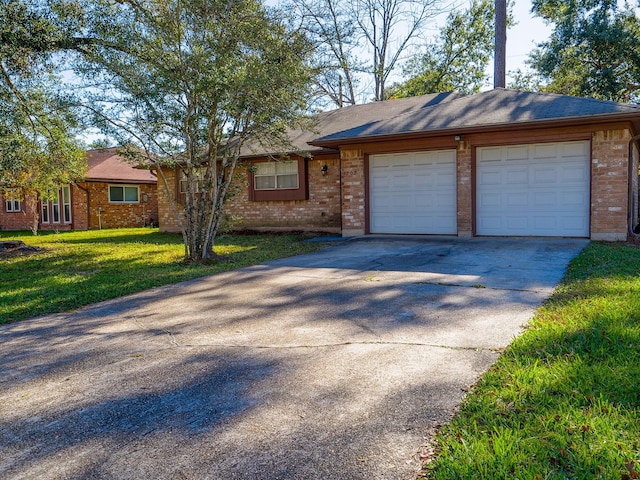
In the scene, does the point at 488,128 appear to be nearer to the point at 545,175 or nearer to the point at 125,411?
the point at 545,175

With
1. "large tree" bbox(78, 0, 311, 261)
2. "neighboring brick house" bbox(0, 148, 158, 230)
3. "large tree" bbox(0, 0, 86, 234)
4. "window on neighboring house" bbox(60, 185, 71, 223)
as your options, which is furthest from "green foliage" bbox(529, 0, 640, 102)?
"window on neighboring house" bbox(60, 185, 71, 223)

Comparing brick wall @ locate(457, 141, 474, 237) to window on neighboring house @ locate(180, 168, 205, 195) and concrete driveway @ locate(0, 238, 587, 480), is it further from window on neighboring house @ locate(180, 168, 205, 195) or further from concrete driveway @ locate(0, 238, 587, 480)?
window on neighboring house @ locate(180, 168, 205, 195)

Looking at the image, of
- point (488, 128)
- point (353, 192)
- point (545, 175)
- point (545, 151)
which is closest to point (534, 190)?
point (545, 175)

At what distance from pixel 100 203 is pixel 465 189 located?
1771 cm

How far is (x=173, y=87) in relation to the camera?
7.84 metres

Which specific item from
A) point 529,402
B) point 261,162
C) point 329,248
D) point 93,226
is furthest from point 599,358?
point 93,226

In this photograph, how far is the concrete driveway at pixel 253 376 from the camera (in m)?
2.25

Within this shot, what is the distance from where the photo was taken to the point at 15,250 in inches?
479

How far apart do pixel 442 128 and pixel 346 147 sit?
8.57 ft

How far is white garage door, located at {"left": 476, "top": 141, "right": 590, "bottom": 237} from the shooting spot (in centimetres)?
1048

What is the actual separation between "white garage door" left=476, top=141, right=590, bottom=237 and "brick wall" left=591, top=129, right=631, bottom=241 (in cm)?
22

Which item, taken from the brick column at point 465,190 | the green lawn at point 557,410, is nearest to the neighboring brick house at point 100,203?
the brick column at point 465,190

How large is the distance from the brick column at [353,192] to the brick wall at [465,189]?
242cm

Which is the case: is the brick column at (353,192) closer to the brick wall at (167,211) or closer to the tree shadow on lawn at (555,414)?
the brick wall at (167,211)
